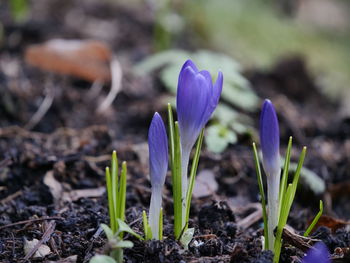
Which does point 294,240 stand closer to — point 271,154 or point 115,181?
point 271,154

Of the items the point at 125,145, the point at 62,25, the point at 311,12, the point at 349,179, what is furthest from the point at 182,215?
the point at 311,12

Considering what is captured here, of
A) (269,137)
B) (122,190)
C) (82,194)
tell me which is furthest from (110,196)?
(82,194)

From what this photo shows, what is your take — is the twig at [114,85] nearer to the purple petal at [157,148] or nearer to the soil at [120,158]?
the soil at [120,158]

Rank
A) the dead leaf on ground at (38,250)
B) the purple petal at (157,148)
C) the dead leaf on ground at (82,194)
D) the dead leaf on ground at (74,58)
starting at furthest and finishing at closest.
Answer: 1. the dead leaf on ground at (74,58)
2. the dead leaf on ground at (82,194)
3. the dead leaf on ground at (38,250)
4. the purple petal at (157,148)

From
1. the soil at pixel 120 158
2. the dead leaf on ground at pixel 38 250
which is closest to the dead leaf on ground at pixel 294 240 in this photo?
the soil at pixel 120 158

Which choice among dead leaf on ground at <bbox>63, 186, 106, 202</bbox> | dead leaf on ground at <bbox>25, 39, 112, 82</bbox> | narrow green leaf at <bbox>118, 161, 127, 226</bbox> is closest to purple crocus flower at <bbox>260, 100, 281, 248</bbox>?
narrow green leaf at <bbox>118, 161, 127, 226</bbox>

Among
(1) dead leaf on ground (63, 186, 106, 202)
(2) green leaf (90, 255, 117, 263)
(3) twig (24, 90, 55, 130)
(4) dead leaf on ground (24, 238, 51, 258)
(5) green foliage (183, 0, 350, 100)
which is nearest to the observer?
(2) green leaf (90, 255, 117, 263)

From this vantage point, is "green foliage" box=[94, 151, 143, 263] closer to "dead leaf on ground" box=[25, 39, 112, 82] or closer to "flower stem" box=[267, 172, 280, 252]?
"flower stem" box=[267, 172, 280, 252]
